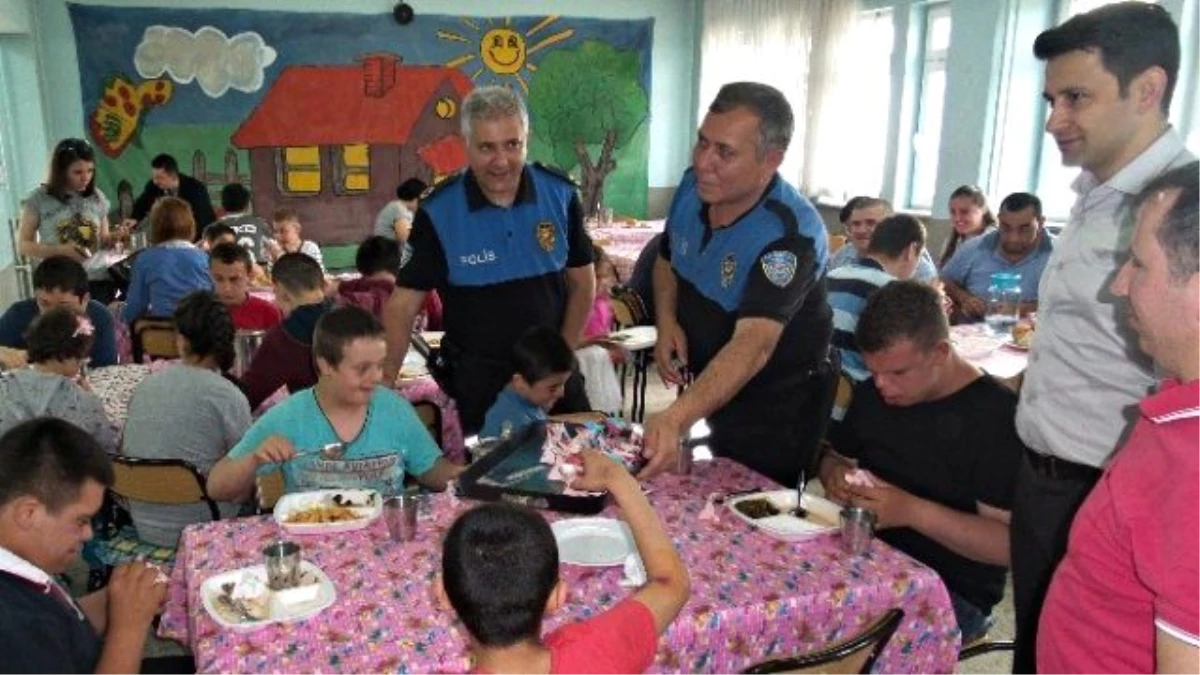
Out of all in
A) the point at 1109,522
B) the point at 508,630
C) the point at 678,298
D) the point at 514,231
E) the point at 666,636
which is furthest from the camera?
the point at 514,231

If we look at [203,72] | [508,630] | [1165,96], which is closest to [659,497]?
[508,630]

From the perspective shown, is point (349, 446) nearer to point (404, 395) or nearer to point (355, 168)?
point (404, 395)

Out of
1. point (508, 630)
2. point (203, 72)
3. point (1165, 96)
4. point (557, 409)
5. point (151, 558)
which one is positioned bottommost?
point (151, 558)

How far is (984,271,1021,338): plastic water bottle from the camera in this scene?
4.95m

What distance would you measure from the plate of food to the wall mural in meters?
7.51

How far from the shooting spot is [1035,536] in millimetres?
2113

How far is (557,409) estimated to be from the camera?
351 centimetres

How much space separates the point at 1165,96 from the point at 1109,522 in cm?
120

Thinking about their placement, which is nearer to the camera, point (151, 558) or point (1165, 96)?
point (1165, 96)

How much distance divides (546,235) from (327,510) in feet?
4.32

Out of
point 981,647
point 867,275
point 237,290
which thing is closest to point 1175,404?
point 981,647

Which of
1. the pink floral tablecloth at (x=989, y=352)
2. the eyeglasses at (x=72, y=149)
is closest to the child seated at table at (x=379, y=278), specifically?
the eyeglasses at (x=72, y=149)

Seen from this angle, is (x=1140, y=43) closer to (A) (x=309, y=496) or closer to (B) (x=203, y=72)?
(A) (x=309, y=496)

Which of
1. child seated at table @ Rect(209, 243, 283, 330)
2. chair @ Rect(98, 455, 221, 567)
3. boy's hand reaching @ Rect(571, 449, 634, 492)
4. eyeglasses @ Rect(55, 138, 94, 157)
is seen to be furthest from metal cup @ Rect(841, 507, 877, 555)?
eyeglasses @ Rect(55, 138, 94, 157)
